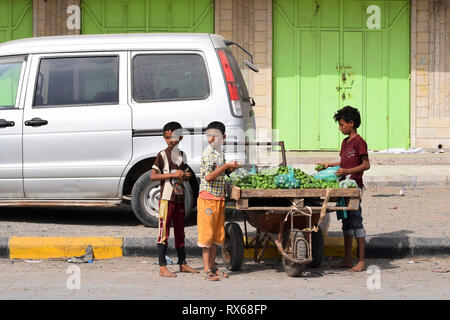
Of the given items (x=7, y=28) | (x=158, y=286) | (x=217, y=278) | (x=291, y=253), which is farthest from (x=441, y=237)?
(x=7, y=28)

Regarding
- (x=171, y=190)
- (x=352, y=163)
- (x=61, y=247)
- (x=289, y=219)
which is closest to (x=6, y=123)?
(x=61, y=247)

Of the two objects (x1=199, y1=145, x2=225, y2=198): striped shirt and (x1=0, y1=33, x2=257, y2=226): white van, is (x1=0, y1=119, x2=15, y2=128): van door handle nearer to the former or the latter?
(x1=0, y1=33, x2=257, y2=226): white van

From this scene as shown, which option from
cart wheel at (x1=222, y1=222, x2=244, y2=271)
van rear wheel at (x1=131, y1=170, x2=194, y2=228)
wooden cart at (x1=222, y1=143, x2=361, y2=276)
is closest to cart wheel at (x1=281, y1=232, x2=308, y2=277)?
wooden cart at (x1=222, y1=143, x2=361, y2=276)

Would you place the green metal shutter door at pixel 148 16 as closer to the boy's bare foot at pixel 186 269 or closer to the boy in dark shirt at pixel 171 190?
the boy in dark shirt at pixel 171 190

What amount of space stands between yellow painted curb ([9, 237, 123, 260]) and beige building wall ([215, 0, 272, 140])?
9.81m

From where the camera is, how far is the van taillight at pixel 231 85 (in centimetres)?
934

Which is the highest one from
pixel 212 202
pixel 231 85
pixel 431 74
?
pixel 431 74

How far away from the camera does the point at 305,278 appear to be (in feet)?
24.1

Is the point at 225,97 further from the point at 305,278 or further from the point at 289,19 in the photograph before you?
the point at 289,19

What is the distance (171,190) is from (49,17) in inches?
455

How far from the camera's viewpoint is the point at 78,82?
31.4 ft

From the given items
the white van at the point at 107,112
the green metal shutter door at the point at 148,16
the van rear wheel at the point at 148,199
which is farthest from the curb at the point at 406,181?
the green metal shutter door at the point at 148,16

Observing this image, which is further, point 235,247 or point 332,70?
point 332,70

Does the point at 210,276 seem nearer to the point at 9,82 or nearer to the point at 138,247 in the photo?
the point at 138,247
